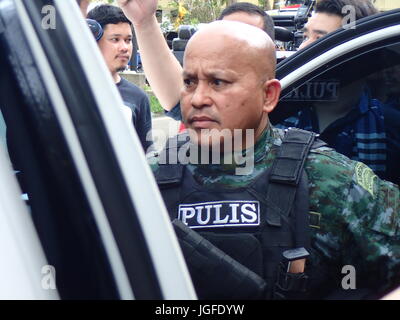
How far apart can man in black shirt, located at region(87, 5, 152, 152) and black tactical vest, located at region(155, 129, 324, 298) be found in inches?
76.1

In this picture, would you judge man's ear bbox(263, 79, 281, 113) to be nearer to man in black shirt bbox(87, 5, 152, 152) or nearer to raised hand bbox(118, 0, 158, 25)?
raised hand bbox(118, 0, 158, 25)

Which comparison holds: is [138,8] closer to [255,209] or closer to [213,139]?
[213,139]

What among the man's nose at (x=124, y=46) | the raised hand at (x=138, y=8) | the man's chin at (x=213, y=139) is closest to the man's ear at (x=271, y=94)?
the man's chin at (x=213, y=139)

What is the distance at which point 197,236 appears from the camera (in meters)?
1.32

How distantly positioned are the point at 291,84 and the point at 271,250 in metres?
1.01

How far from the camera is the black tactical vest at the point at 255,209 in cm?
139

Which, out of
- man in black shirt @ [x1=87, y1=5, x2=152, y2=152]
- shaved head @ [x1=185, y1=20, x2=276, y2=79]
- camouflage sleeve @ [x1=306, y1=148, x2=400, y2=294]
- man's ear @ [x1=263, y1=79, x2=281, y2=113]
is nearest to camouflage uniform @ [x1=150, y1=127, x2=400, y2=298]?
camouflage sleeve @ [x1=306, y1=148, x2=400, y2=294]

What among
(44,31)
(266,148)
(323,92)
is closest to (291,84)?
(323,92)

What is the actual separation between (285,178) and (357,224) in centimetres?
21

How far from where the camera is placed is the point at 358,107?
249 centimetres

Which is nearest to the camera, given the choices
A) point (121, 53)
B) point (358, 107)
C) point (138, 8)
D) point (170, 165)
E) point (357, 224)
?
point (357, 224)

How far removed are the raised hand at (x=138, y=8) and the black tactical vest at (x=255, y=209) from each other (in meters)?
0.60

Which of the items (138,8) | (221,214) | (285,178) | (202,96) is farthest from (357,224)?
(138,8)
